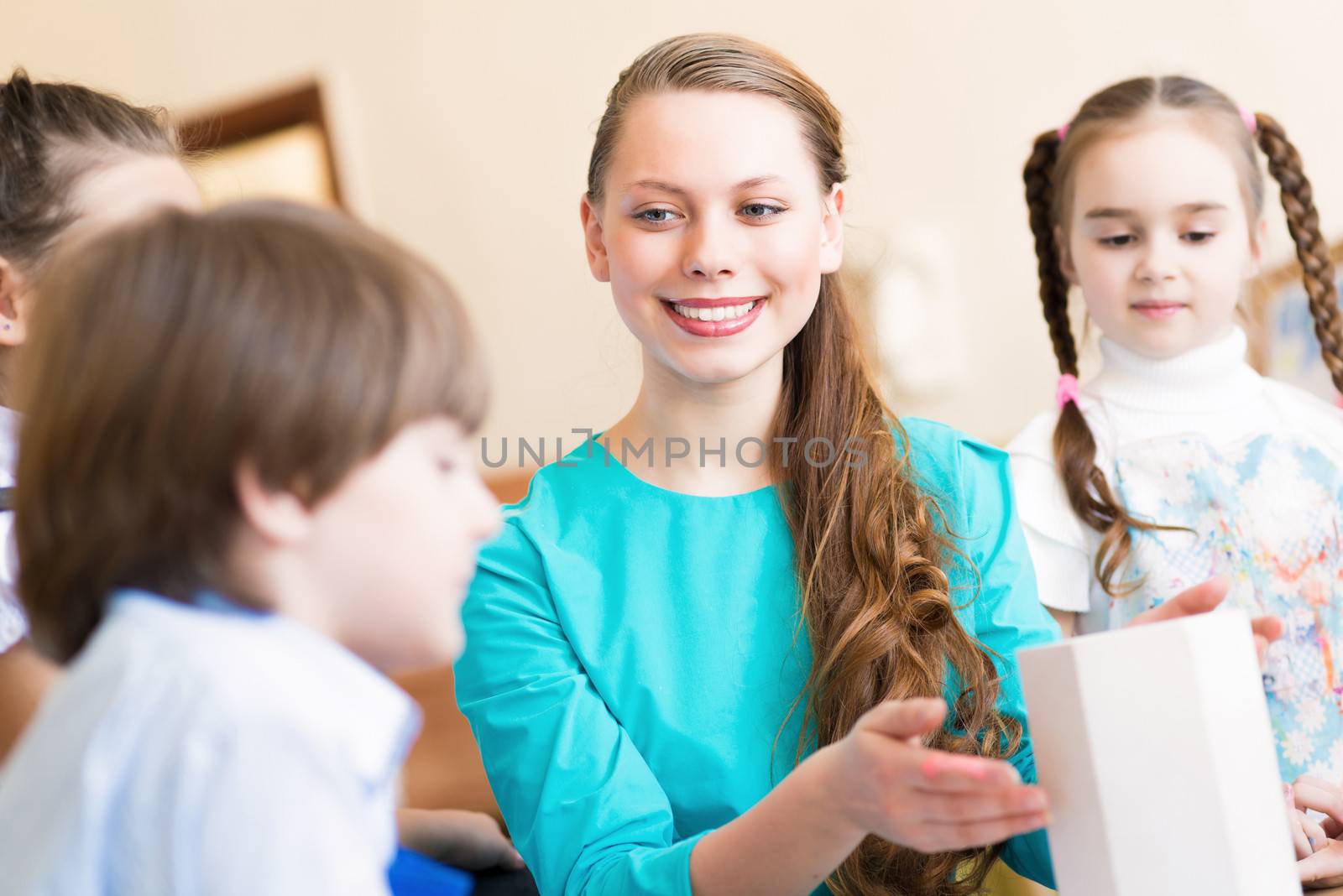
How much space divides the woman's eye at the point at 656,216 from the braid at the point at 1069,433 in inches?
20.8

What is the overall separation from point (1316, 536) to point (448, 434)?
3.46 ft

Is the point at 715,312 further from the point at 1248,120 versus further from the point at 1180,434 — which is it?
the point at 1248,120

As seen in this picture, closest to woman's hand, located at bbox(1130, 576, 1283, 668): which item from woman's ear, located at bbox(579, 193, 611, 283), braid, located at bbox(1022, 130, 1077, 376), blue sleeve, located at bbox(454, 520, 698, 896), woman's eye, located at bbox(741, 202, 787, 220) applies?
blue sleeve, located at bbox(454, 520, 698, 896)

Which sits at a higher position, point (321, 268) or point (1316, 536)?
point (321, 268)

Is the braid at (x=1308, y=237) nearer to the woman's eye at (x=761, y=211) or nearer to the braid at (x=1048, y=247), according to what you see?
the braid at (x=1048, y=247)

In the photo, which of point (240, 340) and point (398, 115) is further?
point (398, 115)

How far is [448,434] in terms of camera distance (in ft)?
2.06

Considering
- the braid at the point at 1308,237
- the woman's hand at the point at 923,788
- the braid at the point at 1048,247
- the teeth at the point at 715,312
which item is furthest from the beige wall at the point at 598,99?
the woman's hand at the point at 923,788

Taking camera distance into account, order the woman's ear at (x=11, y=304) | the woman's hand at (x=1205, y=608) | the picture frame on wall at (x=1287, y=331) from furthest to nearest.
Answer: the picture frame on wall at (x=1287, y=331)
the woman's ear at (x=11, y=304)
the woman's hand at (x=1205, y=608)

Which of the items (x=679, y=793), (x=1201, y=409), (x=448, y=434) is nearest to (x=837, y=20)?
(x=1201, y=409)

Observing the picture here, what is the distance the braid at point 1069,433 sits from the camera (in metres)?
1.33

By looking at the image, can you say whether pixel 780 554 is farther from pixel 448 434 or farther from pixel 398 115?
pixel 398 115

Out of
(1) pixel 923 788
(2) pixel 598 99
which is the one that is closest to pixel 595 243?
(1) pixel 923 788

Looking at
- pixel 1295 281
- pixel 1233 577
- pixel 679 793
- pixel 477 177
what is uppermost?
pixel 477 177
